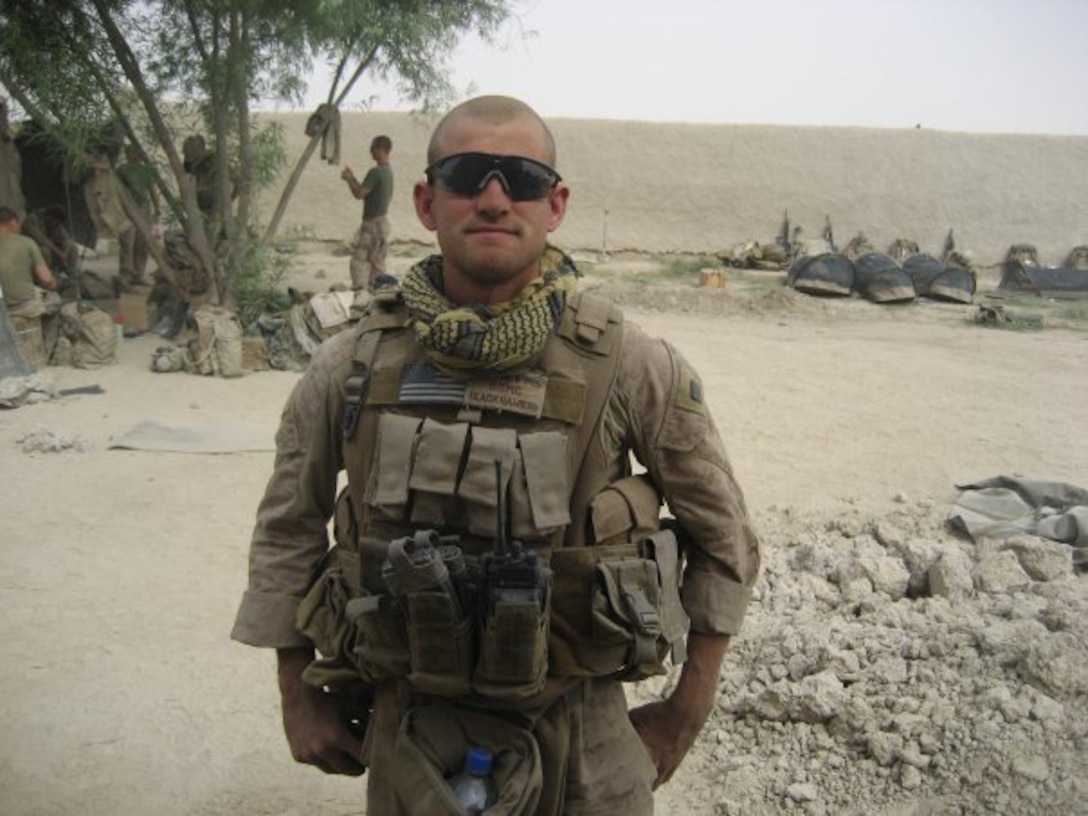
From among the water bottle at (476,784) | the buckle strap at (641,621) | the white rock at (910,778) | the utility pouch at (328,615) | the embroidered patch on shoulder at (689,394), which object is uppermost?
the embroidered patch on shoulder at (689,394)

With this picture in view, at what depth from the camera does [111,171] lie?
8.97 meters

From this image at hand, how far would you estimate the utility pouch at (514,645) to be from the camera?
1.37 m

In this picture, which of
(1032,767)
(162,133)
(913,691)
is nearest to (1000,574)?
(913,691)

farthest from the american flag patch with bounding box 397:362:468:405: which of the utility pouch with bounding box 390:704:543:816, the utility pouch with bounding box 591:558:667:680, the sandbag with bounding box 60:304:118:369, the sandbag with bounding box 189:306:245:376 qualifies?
the sandbag with bounding box 60:304:118:369

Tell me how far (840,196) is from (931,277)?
19.8 ft

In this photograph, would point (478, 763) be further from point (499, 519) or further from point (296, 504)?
point (296, 504)

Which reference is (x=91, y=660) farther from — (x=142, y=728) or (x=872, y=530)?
(x=872, y=530)

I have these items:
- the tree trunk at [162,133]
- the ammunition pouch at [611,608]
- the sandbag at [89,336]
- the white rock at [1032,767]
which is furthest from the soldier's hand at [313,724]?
the tree trunk at [162,133]

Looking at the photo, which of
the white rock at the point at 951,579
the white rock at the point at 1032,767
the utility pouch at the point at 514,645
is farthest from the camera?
the white rock at the point at 951,579

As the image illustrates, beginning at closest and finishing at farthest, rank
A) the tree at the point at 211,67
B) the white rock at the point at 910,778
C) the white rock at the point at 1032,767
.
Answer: the white rock at the point at 1032,767
the white rock at the point at 910,778
the tree at the point at 211,67

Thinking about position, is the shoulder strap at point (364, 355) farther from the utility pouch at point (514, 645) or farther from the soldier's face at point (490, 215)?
the utility pouch at point (514, 645)

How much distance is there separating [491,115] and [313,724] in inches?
44.3

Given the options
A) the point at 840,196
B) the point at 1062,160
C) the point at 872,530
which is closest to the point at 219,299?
the point at 872,530

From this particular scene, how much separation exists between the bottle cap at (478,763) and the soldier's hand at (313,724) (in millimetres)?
322
